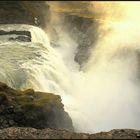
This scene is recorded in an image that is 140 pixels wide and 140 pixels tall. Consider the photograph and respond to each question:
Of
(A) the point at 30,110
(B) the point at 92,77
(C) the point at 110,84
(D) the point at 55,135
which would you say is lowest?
(D) the point at 55,135

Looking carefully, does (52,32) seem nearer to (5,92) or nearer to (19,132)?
(5,92)

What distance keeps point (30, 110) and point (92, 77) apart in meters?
20.5

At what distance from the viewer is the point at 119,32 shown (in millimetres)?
50250

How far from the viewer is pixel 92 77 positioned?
43312mm

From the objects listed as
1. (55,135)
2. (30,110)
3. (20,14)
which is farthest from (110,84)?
(20,14)

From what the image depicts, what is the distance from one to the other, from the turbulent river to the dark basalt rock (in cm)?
402

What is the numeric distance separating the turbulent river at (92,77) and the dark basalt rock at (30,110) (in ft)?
13.2

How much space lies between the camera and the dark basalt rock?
22.6 metres

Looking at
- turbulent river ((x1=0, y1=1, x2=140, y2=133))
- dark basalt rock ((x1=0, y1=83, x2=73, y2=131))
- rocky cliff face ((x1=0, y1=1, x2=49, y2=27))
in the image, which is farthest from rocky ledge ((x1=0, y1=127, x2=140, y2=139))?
rocky cliff face ((x1=0, y1=1, x2=49, y2=27))

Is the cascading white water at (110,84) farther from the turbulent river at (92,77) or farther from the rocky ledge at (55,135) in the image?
the rocky ledge at (55,135)

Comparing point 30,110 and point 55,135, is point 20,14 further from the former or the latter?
point 55,135

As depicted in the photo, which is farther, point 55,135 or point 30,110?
point 30,110

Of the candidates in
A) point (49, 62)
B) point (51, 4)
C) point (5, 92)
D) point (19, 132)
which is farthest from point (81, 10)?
point (19, 132)

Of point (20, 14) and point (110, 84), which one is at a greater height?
point (20, 14)
